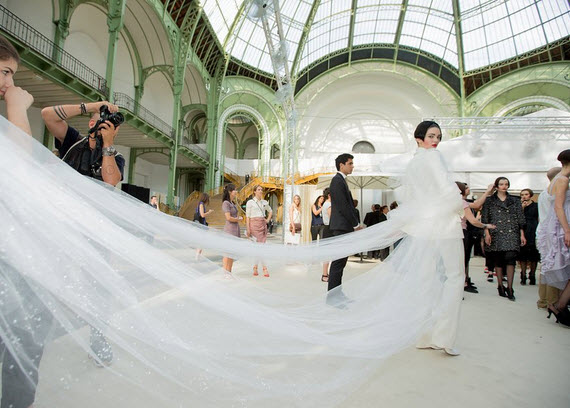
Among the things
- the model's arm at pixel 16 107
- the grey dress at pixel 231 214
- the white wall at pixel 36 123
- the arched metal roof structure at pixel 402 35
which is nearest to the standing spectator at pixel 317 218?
the grey dress at pixel 231 214

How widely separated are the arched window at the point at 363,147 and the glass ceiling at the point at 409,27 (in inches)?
315

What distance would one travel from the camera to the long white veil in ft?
3.39

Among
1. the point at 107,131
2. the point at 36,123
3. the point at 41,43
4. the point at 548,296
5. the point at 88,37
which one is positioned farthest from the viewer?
the point at 88,37

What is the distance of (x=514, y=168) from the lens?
31.7ft

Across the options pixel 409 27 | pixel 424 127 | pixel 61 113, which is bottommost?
pixel 61 113

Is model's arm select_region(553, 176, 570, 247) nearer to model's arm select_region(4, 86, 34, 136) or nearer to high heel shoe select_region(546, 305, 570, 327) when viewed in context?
high heel shoe select_region(546, 305, 570, 327)

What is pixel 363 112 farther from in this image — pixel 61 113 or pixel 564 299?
pixel 61 113

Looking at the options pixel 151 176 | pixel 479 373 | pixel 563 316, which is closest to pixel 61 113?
pixel 479 373

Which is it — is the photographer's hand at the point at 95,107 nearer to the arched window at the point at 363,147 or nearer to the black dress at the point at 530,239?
the black dress at the point at 530,239

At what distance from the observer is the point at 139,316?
3.90ft

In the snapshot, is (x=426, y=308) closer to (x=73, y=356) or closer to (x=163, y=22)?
(x=73, y=356)

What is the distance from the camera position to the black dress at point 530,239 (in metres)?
5.54

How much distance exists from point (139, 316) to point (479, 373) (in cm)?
209

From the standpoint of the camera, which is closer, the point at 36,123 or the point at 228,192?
the point at 228,192
